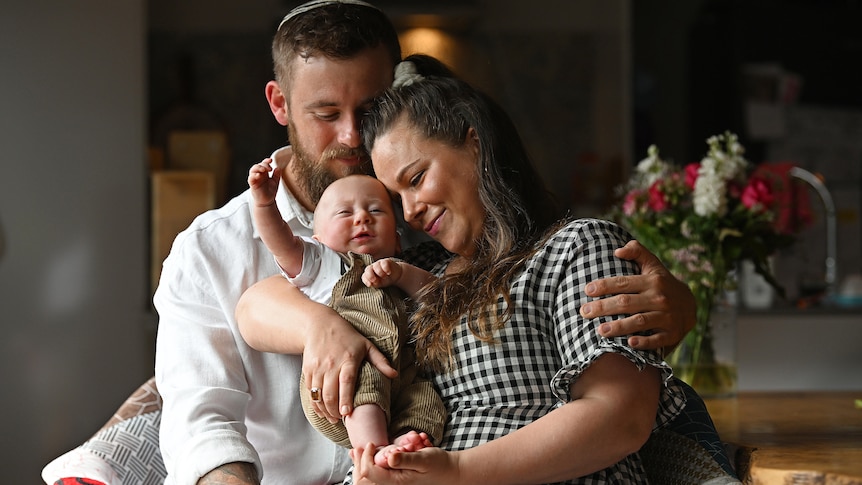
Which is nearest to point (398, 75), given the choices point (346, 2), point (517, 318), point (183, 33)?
point (346, 2)

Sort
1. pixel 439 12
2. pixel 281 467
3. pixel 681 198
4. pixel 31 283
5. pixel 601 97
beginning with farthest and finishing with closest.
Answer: pixel 601 97, pixel 439 12, pixel 31 283, pixel 681 198, pixel 281 467

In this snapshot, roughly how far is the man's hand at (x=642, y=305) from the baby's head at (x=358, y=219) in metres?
0.40

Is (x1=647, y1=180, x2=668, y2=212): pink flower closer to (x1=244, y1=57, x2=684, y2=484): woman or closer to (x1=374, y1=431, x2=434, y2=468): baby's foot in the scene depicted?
(x1=244, y1=57, x2=684, y2=484): woman

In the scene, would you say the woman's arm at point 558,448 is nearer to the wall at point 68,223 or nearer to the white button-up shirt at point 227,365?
the white button-up shirt at point 227,365

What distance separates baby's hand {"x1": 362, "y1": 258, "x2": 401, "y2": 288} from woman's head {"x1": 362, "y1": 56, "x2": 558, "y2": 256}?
0.08 m

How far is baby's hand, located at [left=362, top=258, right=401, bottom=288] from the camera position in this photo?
1.47m

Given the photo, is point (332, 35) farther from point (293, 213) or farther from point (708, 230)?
point (708, 230)

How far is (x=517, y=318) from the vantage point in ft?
4.49

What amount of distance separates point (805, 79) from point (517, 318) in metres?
3.95

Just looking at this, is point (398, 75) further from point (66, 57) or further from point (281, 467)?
point (66, 57)

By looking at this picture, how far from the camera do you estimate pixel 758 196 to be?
2.16m

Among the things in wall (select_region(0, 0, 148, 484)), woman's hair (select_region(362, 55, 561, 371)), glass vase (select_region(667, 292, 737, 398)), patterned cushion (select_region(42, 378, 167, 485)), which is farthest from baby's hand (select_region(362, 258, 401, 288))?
wall (select_region(0, 0, 148, 484))

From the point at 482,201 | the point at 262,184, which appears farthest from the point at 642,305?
the point at 262,184

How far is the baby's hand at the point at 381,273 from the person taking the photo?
147 cm
